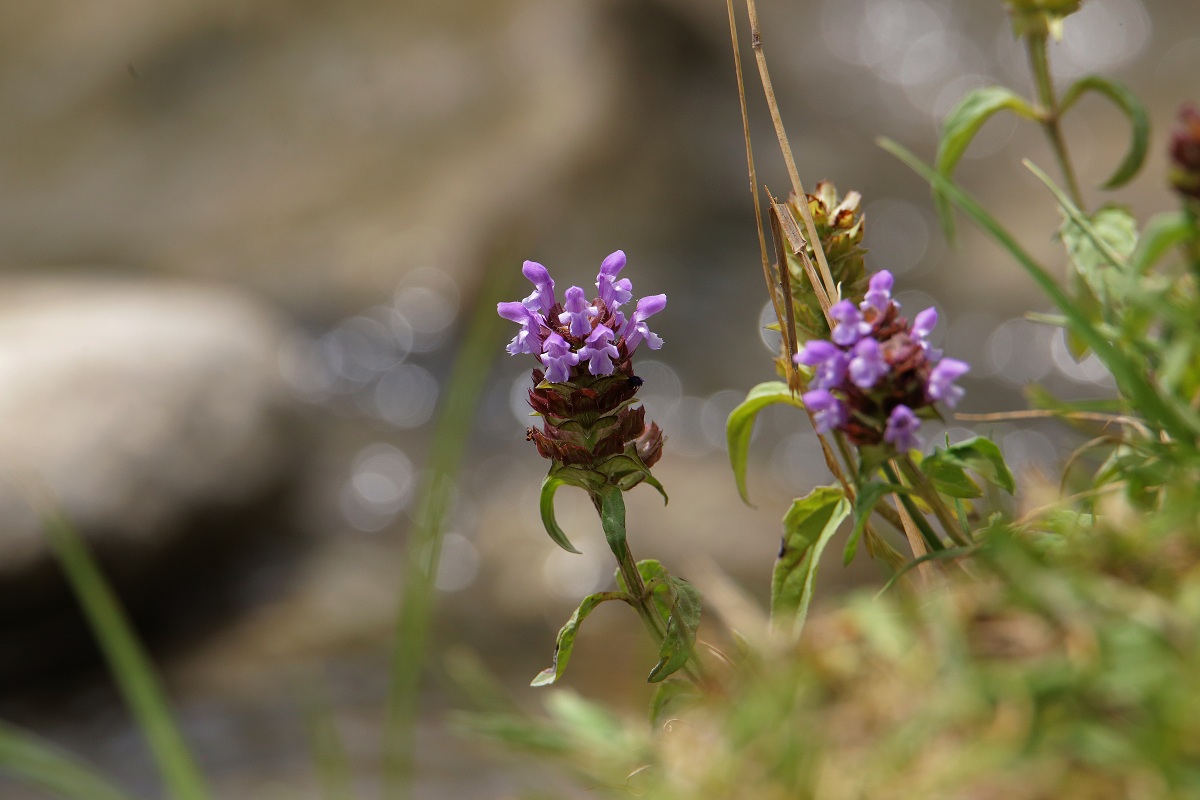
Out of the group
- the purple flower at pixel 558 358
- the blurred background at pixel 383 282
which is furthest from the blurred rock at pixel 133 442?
the purple flower at pixel 558 358

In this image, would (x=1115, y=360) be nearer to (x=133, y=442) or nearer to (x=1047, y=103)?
(x=1047, y=103)

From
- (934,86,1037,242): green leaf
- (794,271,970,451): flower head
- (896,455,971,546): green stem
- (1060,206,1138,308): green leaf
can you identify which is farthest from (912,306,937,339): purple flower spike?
(934,86,1037,242): green leaf

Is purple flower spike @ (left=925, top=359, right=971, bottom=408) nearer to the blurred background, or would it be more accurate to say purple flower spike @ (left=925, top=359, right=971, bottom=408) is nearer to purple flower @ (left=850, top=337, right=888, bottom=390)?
purple flower @ (left=850, top=337, right=888, bottom=390)

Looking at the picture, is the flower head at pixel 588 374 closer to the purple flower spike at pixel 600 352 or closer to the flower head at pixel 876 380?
the purple flower spike at pixel 600 352

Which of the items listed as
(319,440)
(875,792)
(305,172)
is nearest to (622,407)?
(875,792)

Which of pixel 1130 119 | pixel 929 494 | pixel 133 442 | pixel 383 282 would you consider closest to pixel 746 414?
pixel 929 494

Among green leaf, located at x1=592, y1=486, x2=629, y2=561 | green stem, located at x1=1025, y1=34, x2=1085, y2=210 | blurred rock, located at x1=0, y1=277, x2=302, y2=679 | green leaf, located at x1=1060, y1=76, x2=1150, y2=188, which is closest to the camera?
green leaf, located at x1=592, y1=486, x2=629, y2=561

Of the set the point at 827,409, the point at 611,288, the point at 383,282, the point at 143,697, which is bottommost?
the point at 383,282
